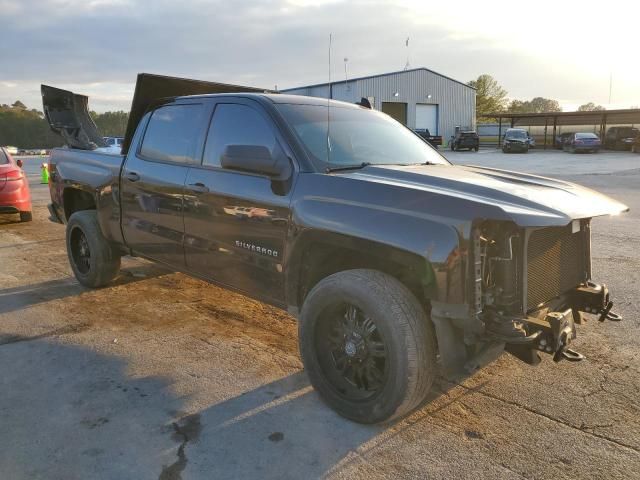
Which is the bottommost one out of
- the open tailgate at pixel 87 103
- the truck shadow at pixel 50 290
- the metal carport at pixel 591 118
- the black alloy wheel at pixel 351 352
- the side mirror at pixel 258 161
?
the truck shadow at pixel 50 290

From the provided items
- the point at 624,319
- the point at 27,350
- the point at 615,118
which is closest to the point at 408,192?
the point at 624,319

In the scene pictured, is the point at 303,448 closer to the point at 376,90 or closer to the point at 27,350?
the point at 27,350

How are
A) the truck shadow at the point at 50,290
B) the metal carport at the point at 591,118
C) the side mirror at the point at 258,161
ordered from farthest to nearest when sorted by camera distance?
the metal carport at the point at 591,118 < the truck shadow at the point at 50,290 < the side mirror at the point at 258,161

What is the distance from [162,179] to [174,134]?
1.30ft

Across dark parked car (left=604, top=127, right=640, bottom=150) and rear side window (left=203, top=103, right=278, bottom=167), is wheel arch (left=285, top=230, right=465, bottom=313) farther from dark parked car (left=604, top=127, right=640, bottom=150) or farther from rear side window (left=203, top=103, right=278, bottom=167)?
dark parked car (left=604, top=127, right=640, bottom=150)

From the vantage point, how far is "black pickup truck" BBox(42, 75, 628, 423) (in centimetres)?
273

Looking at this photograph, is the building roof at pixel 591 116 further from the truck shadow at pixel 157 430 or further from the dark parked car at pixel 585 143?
the truck shadow at pixel 157 430

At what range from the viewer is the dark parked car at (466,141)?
40.7 metres

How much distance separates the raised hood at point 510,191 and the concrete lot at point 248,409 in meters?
1.17

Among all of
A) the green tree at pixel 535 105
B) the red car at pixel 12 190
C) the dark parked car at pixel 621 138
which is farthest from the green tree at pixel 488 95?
the red car at pixel 12 190

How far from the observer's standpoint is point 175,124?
4523mm

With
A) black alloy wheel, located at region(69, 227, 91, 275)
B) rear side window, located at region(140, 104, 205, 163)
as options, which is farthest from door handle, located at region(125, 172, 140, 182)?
black alloy wheel, located at region(69, 227, 91, 275)

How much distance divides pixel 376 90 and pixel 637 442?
4263 cm

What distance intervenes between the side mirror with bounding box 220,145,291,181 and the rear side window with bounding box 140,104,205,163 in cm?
86
